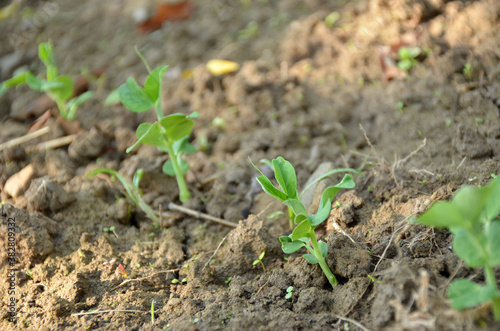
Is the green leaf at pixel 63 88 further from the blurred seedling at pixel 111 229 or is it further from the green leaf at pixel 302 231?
the green leaf at pixel 302 231

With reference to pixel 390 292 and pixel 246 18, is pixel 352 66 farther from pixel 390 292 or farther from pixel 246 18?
pixel 390 292

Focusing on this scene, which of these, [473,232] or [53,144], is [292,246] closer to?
[473,232]

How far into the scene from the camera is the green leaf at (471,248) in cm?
111

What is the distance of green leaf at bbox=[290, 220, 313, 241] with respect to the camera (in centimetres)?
143

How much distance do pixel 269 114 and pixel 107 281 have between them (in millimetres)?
1255

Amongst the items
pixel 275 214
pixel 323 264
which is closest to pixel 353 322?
pixel 323 264

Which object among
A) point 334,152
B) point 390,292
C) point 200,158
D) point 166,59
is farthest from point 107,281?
point 166,59

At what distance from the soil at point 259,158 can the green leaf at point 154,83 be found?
1.33 ft

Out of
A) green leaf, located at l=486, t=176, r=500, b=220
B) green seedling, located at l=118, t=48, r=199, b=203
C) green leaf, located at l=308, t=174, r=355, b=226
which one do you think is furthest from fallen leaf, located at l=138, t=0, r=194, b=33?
green leaf, located at l=486, t=176, r=500, b=220

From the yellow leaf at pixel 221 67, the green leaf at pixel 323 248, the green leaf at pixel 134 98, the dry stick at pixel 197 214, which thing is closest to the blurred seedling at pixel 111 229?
the dry stick at pixel 197 214

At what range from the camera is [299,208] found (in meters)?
1.50

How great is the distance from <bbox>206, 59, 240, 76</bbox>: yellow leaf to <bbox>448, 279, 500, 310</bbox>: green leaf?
6.35ft

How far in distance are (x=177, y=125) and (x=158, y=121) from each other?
0.34 ft

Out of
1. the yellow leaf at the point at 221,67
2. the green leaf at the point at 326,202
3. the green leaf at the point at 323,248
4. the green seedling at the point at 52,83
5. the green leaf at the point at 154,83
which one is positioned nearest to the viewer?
the green leaf at the point at 326,202
